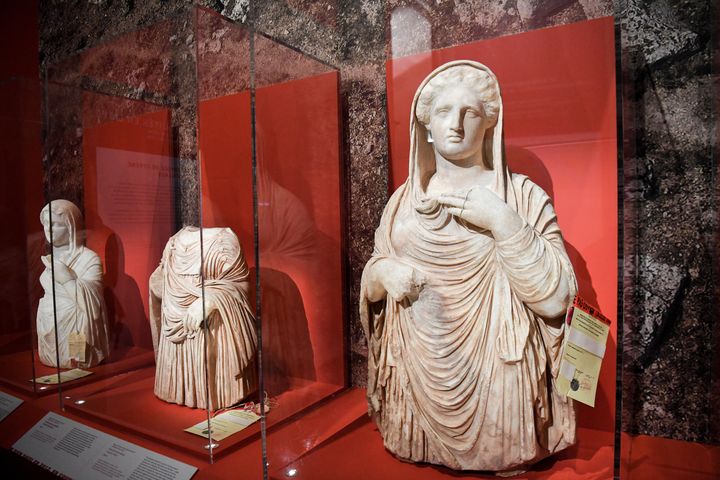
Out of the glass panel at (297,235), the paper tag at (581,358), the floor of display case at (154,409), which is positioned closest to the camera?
the paper tag at (581,358)

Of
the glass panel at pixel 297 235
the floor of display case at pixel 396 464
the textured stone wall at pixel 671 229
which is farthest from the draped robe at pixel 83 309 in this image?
the textured stone wall at pixel 671 229

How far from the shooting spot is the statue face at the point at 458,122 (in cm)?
155

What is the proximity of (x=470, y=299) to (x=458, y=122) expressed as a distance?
1.76 feet

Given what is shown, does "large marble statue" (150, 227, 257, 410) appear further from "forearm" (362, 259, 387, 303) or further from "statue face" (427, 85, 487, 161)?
"statue face" (427, 85, 487, 161)

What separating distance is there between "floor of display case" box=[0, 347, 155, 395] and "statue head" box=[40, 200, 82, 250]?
24.6 inches

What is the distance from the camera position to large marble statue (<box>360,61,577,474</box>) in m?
1.44

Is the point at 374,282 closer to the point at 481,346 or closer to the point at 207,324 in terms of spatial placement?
the point at 481,346

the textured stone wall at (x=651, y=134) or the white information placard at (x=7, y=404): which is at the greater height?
the textured stone wall at (x=651, y=134)

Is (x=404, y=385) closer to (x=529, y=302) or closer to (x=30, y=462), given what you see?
(x=529, y=302)

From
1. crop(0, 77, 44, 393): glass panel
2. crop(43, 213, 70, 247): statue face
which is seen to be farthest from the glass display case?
crop(0, 77, 44, 393): glass panel

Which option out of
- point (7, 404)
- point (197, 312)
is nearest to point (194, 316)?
point (197, 312)

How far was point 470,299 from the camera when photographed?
1.51 metres

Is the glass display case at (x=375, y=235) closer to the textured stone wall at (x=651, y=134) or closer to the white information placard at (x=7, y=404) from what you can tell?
the textured stone wall at (x=651, y=134)

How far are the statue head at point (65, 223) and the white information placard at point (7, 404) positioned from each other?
821mm
